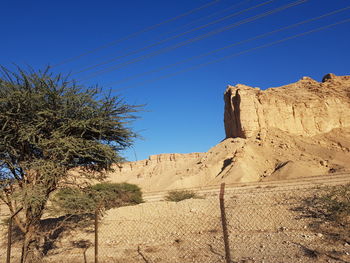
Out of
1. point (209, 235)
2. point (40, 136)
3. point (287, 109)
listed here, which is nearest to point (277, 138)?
point (287, 109)

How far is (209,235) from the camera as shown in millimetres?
9766

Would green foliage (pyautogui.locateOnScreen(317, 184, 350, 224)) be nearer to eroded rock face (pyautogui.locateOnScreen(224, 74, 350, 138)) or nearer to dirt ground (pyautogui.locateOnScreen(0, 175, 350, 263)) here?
dirt ground (pyautogui.locateOnScreen(0, 175, 350, 263))

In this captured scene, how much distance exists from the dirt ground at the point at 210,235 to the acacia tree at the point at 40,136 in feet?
6.75

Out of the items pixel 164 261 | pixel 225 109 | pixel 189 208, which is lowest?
pixel 164 261

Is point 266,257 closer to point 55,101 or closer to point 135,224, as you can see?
point 135,224

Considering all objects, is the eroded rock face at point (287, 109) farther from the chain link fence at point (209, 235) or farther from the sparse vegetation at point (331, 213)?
the sparse vegetation at point (331, 213)

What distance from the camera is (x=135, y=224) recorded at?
11.8 metres

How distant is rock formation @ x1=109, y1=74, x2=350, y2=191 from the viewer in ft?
155

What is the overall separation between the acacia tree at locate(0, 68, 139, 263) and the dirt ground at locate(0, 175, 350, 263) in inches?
81.0

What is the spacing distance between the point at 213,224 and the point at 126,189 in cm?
875

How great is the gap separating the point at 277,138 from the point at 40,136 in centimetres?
5470

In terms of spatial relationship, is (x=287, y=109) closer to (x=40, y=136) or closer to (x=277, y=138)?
(x=277, y=138)

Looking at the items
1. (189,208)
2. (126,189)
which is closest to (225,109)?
(126,189)

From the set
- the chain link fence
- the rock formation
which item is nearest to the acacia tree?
the chain link fence
